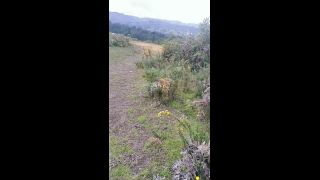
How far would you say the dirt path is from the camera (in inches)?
88.2

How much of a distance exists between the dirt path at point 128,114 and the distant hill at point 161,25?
17cm

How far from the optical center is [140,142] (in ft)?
7.55

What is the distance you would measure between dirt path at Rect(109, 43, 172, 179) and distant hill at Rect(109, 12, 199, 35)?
172 millimetres

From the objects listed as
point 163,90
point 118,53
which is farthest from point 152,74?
point 118,53

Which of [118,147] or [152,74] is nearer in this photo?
[118,147]

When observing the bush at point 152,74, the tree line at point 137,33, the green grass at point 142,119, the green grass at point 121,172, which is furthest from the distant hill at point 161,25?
the green grass at point 121,172

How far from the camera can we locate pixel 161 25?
241 cm

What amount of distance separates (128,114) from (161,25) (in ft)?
2.21

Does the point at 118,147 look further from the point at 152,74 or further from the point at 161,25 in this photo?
the point at 161,25

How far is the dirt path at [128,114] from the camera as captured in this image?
224 centimetres

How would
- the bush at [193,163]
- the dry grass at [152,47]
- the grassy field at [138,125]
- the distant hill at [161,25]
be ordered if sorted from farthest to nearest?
1. the dry grass at [152,47]
2. the distant hill at [161,25]
3. the grassy field at [138,125]
4. the bush at [193,163]

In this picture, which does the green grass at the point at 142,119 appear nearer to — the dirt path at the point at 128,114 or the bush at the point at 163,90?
the dirt path at the point at 128,114

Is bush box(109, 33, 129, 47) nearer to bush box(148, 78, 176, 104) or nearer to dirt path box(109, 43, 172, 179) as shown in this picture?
dirt path box(109, 43, 172, 179)
